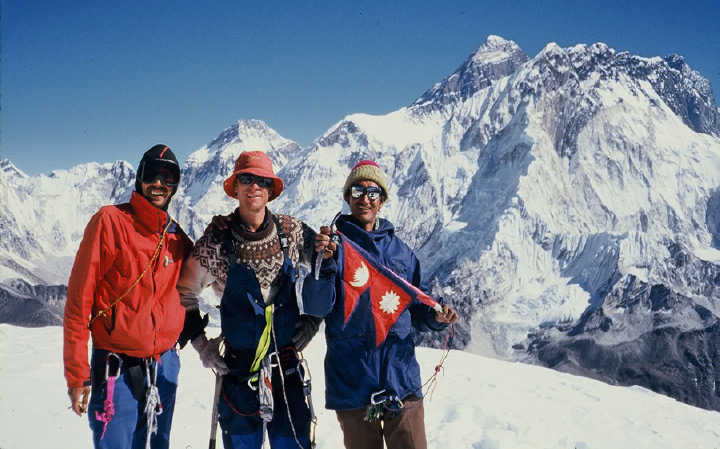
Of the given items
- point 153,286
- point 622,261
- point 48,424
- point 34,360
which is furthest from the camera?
point 622,261

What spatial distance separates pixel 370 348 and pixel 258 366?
36.8 inches

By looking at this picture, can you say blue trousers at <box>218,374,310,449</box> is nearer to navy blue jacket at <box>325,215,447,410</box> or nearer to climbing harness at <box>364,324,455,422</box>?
navy blue jacket at <box>325,215,447,410</box>

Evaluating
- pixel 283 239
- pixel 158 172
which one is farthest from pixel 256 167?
pixel 158 172

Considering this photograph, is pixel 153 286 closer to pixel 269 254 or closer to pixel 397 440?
pixel 269 254

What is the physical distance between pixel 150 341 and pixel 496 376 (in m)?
10.2

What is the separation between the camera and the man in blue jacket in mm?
4676

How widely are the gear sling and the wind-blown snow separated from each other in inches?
136

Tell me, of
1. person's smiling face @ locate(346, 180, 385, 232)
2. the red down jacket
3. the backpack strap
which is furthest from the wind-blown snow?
person's smiling face @ locate(346, 180, 385, 232)

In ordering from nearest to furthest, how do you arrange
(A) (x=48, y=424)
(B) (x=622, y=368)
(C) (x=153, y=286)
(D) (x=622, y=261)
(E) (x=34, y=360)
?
1. (C) (x=153, y=286)
2. (A) (x=48, y=424)
3. (E) (x=34, y=360)
4. (B) (x=622, y=368)
5. (D) (x=622, y=261)

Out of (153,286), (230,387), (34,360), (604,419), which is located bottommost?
(604,419)

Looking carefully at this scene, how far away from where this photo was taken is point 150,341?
4.41 m

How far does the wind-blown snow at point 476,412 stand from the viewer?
8.12m

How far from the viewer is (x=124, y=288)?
4320mm

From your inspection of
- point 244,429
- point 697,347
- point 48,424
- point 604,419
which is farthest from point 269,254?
point 697,347
